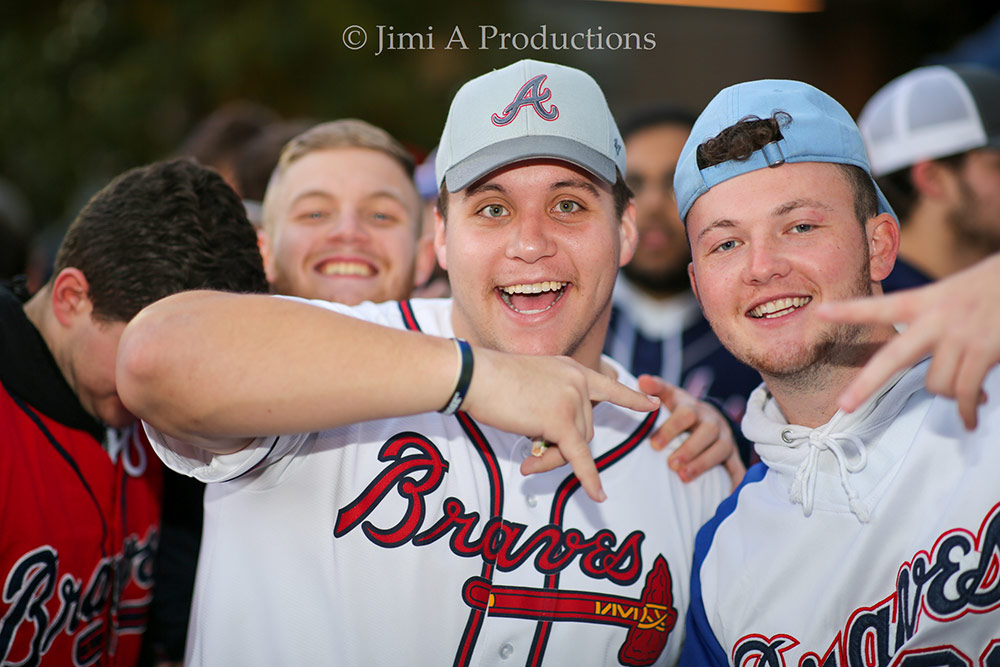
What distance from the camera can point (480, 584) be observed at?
7.19 ft

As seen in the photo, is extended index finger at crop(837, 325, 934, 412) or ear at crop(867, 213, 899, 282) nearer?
extended index finger at crop(837, 325, 934, 412)

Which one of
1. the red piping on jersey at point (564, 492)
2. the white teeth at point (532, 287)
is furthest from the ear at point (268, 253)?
the red piping on jersey at point (564, 492)

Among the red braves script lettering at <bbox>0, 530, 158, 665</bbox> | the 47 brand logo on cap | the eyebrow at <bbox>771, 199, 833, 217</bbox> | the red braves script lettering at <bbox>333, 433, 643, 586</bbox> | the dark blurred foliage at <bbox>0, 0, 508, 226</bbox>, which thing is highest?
the dark blurred foliage at <bbox>0, 0, 508, 226</bbox>

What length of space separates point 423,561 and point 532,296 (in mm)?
773

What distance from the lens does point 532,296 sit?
246 centimetres

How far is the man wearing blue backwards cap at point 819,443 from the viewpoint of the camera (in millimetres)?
1932

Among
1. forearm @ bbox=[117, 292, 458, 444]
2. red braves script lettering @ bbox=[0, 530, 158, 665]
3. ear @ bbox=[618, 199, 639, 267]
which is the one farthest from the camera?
→ ear @ bbox=[618, 199, 639, 267]

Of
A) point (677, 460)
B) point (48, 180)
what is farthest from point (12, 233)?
point (48, 180)

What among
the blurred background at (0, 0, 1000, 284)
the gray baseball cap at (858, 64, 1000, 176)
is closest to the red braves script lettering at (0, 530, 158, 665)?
the gray baseball cap at (858, 64, 1000, 176)

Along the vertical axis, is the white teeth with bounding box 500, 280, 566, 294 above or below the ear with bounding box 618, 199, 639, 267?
below

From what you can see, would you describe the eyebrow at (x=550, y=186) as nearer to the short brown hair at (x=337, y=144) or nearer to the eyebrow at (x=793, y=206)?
the eyebrow at (x=793, y=206)

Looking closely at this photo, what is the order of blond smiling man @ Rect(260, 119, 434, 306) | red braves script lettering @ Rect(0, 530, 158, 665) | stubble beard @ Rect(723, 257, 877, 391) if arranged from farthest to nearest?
1. blond smiling man @ Rect(260, 119, 434, 306)
2. red braves script lettering @ Rect(0, 530, 158, 665)
3. stubble beard @ Rect(723, 257, 877, 391)

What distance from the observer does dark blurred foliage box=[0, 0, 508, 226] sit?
27.1 feet

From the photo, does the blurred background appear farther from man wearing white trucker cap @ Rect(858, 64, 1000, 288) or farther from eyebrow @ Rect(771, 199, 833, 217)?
eyebrow @ Rect(771, 199, 833, 217)
